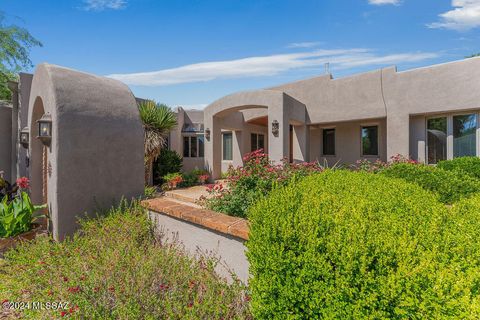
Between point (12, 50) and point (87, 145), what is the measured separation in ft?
62.5

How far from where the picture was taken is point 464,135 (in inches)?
404

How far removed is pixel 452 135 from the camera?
10422mm

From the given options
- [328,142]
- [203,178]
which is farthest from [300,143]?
[203,178]

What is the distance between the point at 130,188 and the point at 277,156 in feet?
21.0

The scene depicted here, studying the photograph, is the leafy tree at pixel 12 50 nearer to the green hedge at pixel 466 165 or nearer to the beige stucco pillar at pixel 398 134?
the beige stucco pillar at pixel 398 134

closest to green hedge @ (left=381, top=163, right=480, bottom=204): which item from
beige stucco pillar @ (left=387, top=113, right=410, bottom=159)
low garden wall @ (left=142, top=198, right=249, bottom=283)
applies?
low garden wall @ (left=142, top=198, right=249, bottom=283)

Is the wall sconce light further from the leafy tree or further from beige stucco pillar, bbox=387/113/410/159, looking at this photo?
the leafy tree

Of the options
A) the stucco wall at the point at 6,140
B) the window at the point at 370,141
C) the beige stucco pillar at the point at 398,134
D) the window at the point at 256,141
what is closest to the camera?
the stucco wall at the point at 6,140

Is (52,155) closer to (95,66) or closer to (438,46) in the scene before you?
(95,66)

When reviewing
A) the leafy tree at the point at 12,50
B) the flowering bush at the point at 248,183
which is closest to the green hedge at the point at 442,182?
the flowering bush at the point at 248,183

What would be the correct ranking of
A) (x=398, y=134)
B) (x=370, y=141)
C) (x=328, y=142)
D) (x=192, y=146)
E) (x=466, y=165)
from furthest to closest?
(x=192, y=146) → (x=328, y=142) → (x=370, y=141) → (x=398, y=134) → (x=466, y=165)

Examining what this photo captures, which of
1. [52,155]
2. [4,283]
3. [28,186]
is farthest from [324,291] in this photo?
[28,186]

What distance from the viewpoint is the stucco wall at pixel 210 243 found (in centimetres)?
365

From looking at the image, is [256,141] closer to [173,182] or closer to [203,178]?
[203,178]
